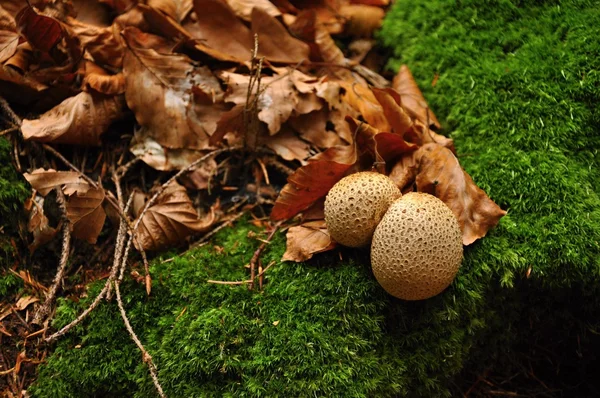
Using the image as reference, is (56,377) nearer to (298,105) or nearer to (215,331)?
(215,331)

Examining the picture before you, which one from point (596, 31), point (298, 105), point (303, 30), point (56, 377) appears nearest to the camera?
point (56, 377)

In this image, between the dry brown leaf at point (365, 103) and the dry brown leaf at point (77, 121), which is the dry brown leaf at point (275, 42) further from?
the dry brown leaf at point (77, 121)

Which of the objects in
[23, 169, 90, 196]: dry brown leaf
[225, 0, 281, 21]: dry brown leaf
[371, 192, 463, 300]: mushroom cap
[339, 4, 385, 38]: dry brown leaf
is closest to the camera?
[371, 192, 463, 300]: mushroom cap

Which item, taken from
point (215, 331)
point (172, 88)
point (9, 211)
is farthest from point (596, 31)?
point (9, 211)

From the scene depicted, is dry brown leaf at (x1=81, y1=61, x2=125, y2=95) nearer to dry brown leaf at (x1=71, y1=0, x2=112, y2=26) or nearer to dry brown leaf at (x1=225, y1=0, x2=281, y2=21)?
dry brown leaf at (x1=71, y1=0, x2=112, y2=26)

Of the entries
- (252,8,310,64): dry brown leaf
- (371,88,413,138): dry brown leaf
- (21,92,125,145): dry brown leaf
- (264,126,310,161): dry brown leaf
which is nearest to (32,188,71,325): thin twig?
(21,92,125,145): dry brown leaf

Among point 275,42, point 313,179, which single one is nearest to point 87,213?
point 313,179
